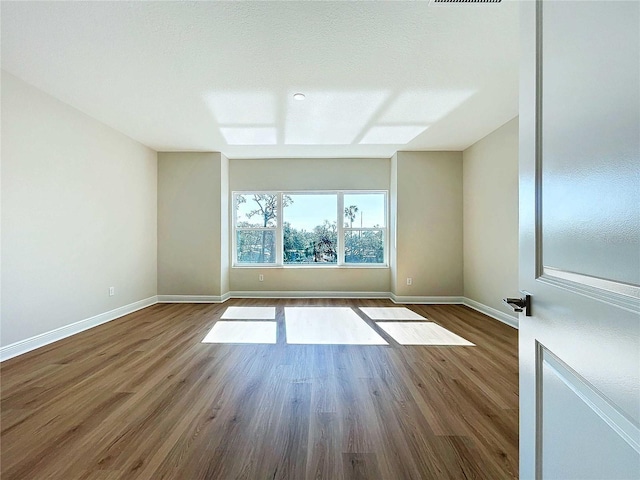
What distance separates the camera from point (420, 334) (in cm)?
345

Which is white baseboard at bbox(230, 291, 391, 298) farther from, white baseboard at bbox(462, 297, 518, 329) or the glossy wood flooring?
the glossy wood flooring

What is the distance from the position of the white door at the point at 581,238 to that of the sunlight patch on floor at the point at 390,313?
10.7 feet

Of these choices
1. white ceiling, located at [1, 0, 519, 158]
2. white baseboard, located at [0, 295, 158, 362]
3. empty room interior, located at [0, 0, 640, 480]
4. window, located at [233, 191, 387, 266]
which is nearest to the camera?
empty room interior, located at [0, 0, 640, 480]

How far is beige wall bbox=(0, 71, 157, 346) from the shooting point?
2736 mm

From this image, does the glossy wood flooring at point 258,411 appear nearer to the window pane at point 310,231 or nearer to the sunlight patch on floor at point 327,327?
the sunlight patch on floor at point 327,327

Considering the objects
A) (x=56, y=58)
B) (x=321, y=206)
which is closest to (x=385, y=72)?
(x=56, y=58)

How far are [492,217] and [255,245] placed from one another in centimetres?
399

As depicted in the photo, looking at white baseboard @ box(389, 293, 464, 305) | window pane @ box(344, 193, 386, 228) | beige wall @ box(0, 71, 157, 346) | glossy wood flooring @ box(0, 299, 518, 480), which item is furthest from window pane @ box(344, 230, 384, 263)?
beige wall @ box(0, 71, 157, 346)

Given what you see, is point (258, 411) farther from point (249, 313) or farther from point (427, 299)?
point (427, 299)

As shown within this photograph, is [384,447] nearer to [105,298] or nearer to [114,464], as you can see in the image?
[114,464]

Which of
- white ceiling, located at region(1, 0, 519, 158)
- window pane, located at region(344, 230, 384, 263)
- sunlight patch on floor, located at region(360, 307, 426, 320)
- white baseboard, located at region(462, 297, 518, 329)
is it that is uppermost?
white ceiling, located at region(1, 0, 519, 158)

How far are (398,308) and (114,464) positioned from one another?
398cm

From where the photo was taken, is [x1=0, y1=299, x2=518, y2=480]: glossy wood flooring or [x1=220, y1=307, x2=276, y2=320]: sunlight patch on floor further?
[x1=220, y1=307, x2=276, y2=320]: sunlight patch on floor

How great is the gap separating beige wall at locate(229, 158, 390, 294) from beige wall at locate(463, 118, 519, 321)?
1.42m
